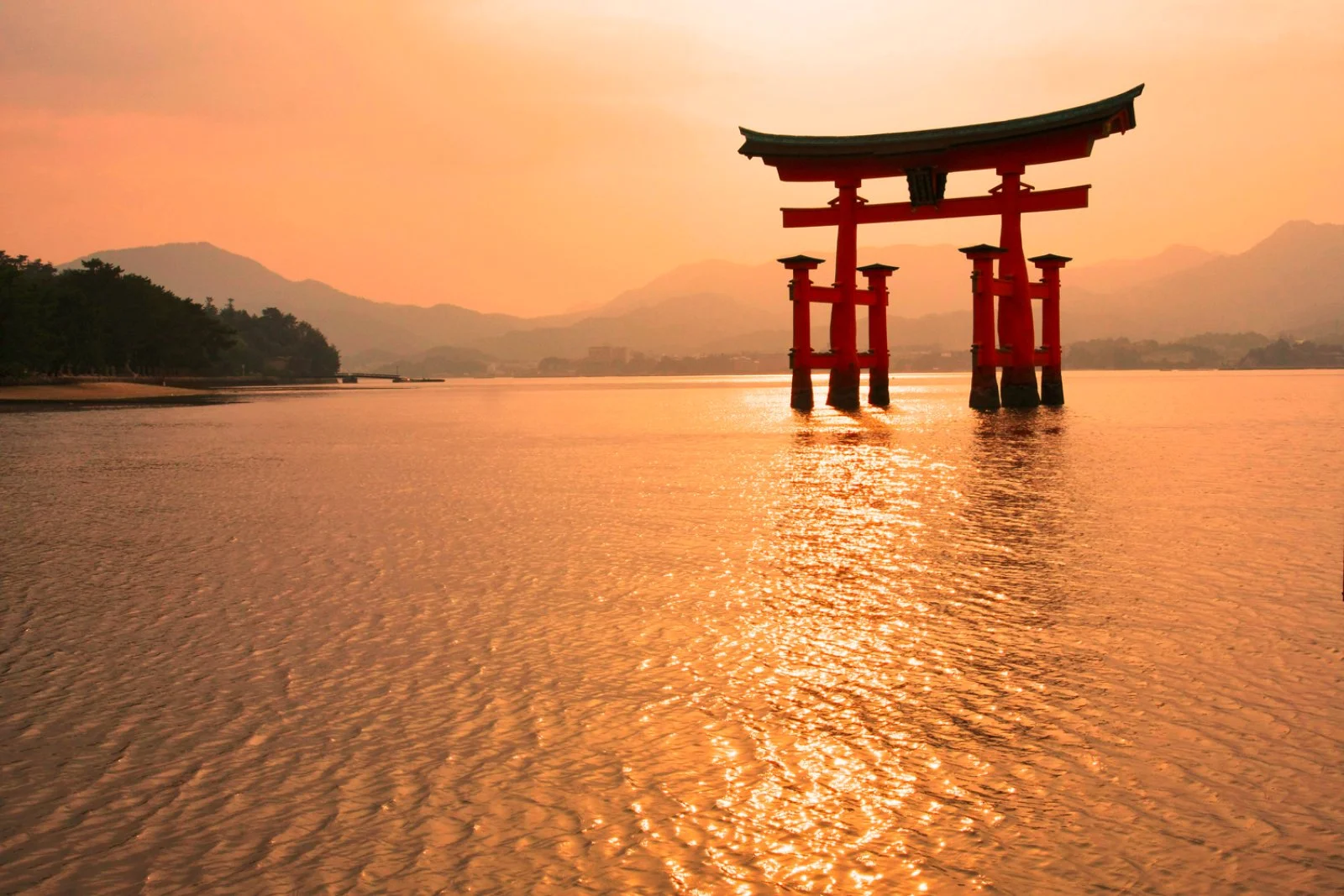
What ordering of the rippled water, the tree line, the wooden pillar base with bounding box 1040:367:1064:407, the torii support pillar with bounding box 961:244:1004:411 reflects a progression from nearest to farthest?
the rippled water < the torii support pillar with bounding box 961:244:1004:411 < the wooden pillar base with bounding box 1040:367:1064:407 < the tree line

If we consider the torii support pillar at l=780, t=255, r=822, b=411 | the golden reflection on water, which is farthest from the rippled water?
the torii support pillar at l=780, t=255, r=822, b=411

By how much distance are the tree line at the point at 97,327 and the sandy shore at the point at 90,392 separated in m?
1.75

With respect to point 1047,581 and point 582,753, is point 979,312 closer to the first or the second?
point 1047,581

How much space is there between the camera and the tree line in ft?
200

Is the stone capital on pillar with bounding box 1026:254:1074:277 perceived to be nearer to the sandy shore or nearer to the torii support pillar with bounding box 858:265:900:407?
the torii support pillar with bounding box 858:265:900:407

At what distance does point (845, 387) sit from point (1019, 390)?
24.9ft

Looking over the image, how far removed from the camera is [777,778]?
5.20 metres

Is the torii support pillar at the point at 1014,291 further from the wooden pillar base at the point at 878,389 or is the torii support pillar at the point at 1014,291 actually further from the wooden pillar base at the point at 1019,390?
the wooden pillar base at the point at 878,389

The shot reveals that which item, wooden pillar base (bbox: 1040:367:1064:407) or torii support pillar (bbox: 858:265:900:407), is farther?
wooden pillar base (bbox: 1040:367:1064:407)

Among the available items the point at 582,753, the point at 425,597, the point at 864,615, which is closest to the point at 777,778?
the point at 582,753

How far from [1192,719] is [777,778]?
261 cm

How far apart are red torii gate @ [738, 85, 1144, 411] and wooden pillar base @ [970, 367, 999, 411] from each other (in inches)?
2.0

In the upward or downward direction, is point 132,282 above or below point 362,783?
above

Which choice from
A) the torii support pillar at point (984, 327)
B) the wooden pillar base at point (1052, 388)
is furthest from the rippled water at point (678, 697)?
the wooden pillar base at point (1052, 388)
